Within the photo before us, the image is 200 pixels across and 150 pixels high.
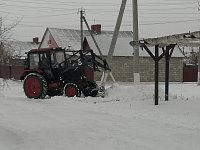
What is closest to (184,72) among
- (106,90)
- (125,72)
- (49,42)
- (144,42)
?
(125,72)

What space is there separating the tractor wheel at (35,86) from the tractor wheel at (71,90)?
89 cm

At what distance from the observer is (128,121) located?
36.9 ft

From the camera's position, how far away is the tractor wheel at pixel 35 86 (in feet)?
60.7

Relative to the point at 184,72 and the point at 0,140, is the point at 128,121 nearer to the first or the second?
the point at 0,140

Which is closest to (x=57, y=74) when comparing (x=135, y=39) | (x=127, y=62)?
(x=135, y=39)

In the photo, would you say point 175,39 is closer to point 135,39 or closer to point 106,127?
point 106,127

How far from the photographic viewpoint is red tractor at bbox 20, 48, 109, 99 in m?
18.7

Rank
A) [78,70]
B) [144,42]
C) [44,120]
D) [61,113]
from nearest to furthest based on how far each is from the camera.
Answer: [44,120]
[61,113]
[144,42]
[78,70]

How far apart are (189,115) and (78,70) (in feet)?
25.9

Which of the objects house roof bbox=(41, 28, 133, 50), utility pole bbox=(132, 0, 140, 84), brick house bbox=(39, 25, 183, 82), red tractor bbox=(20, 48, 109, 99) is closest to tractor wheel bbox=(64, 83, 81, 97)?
red tractor bbox=(20, 48, 109, 99)

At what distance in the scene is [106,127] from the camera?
1001cm

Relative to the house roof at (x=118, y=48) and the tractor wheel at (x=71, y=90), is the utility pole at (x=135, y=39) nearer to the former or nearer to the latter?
the tractor wheel at (x=71, y=90)

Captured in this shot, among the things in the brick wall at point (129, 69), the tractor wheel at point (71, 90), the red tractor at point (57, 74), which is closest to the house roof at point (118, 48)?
the brick wall at point (129, 69)

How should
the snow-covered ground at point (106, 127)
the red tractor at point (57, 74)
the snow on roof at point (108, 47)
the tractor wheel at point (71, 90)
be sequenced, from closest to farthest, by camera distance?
1. the snow-covered ground at point (106, 127)
2. the tractor wheel at point (71, 90)
3. the red tractor at point (57, 74)
4. the snow on roof at point (108, 47)
